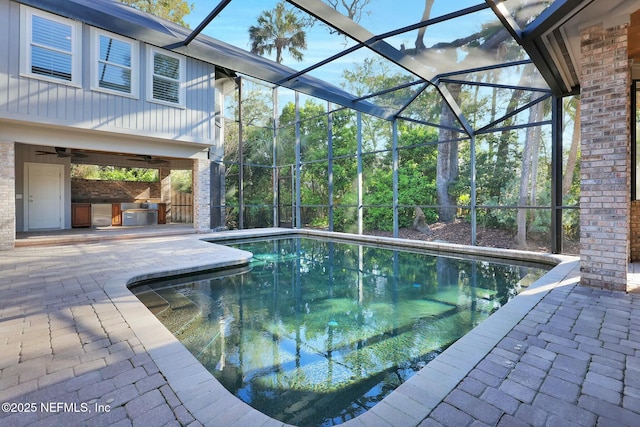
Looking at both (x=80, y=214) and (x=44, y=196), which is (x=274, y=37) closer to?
(x=80, y=214)

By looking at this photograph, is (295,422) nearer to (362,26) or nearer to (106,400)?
(106,400)

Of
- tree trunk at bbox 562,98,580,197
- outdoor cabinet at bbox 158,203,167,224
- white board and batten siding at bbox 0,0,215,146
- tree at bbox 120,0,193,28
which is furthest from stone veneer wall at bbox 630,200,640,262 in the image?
tree at bbox 120,0,193,28

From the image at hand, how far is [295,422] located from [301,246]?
654 cm

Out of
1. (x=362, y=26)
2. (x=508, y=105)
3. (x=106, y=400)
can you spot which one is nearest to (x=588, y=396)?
(x=106, y=400)

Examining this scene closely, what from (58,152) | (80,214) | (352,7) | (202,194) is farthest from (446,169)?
(80,214)

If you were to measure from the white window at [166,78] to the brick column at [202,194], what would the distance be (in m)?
1.79

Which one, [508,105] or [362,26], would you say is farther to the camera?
[508,105]

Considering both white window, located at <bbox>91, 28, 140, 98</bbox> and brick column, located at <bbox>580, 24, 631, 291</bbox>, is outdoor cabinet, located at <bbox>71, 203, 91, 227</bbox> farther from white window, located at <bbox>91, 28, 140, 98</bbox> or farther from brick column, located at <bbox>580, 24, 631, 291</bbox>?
brick column, located at <bbox>580, 24, 631, 291</bbox>

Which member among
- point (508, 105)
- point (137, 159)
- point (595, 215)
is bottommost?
point (595, 215)

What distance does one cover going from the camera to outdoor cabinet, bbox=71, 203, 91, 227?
32.3 feet

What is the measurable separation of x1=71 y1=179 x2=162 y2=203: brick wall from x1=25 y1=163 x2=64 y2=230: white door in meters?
1.46

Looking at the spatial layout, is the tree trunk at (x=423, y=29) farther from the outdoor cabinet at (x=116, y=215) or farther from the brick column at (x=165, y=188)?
the brick column at (x=165, y=188)

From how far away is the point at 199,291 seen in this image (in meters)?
4.20

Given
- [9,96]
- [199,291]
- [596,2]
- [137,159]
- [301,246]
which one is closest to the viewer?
[596,2]
